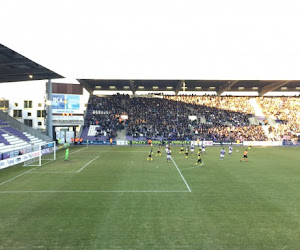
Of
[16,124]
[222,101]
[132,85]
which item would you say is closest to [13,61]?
[16,124]

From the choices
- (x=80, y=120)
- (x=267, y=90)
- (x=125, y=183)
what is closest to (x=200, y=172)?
(x=125, y=183)

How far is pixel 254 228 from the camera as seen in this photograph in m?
9.73

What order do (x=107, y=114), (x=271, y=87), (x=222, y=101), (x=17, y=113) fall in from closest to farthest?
(x=107, y=114) < (x=17, y=113) < (x=271, y=87) < (x=222, y=101)

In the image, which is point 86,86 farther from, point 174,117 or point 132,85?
point 174,117

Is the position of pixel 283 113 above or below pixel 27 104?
below

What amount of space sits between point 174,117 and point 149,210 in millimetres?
46892

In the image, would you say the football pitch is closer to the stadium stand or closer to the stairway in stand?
the stadium stand

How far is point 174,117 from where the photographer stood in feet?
190

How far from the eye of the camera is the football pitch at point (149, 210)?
28.6 feet

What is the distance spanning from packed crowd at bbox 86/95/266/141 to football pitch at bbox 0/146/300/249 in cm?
3226

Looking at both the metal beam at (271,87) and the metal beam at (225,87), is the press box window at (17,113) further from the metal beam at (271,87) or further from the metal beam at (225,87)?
the metal beam at (271,87)

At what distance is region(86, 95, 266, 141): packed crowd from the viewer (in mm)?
52469

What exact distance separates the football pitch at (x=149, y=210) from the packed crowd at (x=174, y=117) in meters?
32.3

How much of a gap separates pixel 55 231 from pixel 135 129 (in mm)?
44391
